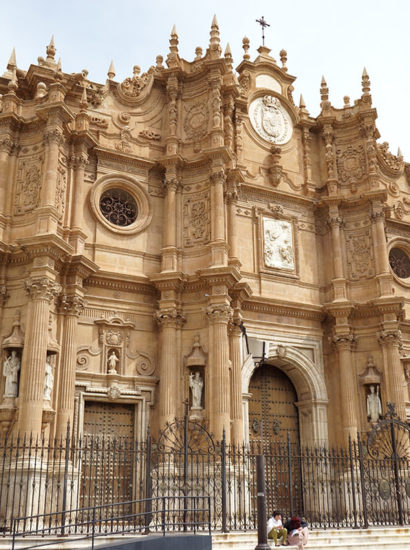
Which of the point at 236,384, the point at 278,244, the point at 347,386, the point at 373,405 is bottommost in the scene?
the point at 373,405

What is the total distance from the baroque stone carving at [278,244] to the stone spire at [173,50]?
20.2 ft

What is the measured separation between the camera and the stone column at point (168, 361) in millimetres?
18641

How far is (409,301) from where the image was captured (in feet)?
79.2

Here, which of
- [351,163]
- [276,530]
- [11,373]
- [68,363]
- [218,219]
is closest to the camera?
[276,530]

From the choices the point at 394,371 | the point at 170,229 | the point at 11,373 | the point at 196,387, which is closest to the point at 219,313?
the point at 196,387

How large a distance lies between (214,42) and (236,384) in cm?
1153

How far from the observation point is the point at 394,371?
21453 mm

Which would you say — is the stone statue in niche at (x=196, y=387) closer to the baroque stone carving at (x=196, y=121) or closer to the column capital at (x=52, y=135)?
the column capital at (x=52, y=135)

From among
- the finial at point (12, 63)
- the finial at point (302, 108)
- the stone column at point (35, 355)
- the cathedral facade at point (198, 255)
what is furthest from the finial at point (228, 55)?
the stone column at point (35, 355)

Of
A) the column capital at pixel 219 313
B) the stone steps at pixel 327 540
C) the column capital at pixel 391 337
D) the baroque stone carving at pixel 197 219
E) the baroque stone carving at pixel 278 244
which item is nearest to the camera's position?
the stone steps at pixel 327 540

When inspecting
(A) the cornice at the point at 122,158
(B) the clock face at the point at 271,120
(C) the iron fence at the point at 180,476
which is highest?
(B) the clock face at the point at 271,120

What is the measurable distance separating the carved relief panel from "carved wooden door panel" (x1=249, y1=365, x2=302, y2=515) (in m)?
8.99

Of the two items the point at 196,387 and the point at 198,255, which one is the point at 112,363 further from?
the point at 198,255

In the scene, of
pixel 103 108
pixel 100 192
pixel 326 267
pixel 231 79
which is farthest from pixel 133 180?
pixel 326 267
